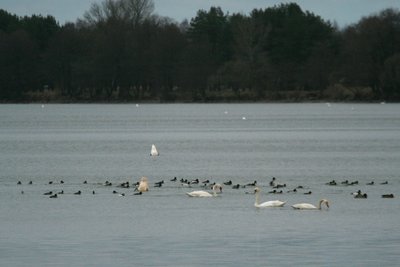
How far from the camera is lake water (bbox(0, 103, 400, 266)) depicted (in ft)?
75.8

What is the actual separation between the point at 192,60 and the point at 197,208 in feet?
321

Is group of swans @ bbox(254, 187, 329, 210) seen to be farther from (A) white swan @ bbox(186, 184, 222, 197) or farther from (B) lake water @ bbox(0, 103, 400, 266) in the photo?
(A) white swan @ bbox(186, 184, 222, 197)

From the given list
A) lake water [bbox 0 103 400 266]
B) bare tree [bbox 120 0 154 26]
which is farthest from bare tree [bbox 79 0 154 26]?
lake water [bbox 0 103 400 266]

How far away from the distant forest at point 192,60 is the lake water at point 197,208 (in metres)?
57.2

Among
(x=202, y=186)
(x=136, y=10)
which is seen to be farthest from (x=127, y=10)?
(x=202, y=186)

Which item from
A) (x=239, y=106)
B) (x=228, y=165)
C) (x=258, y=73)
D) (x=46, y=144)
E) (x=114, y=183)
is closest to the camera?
(x=114, y=183)

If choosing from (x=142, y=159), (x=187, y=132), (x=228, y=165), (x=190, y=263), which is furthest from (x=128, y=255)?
(x=187, y=132)

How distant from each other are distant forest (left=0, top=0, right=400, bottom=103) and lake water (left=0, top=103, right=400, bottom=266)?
57.2m

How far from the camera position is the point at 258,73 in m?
123

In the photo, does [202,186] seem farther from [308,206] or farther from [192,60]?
[192,60]

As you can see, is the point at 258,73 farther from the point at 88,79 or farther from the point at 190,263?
the point at 190,263

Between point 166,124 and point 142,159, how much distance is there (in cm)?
4244

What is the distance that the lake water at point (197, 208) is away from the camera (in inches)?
910

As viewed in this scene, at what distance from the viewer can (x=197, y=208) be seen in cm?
3042
